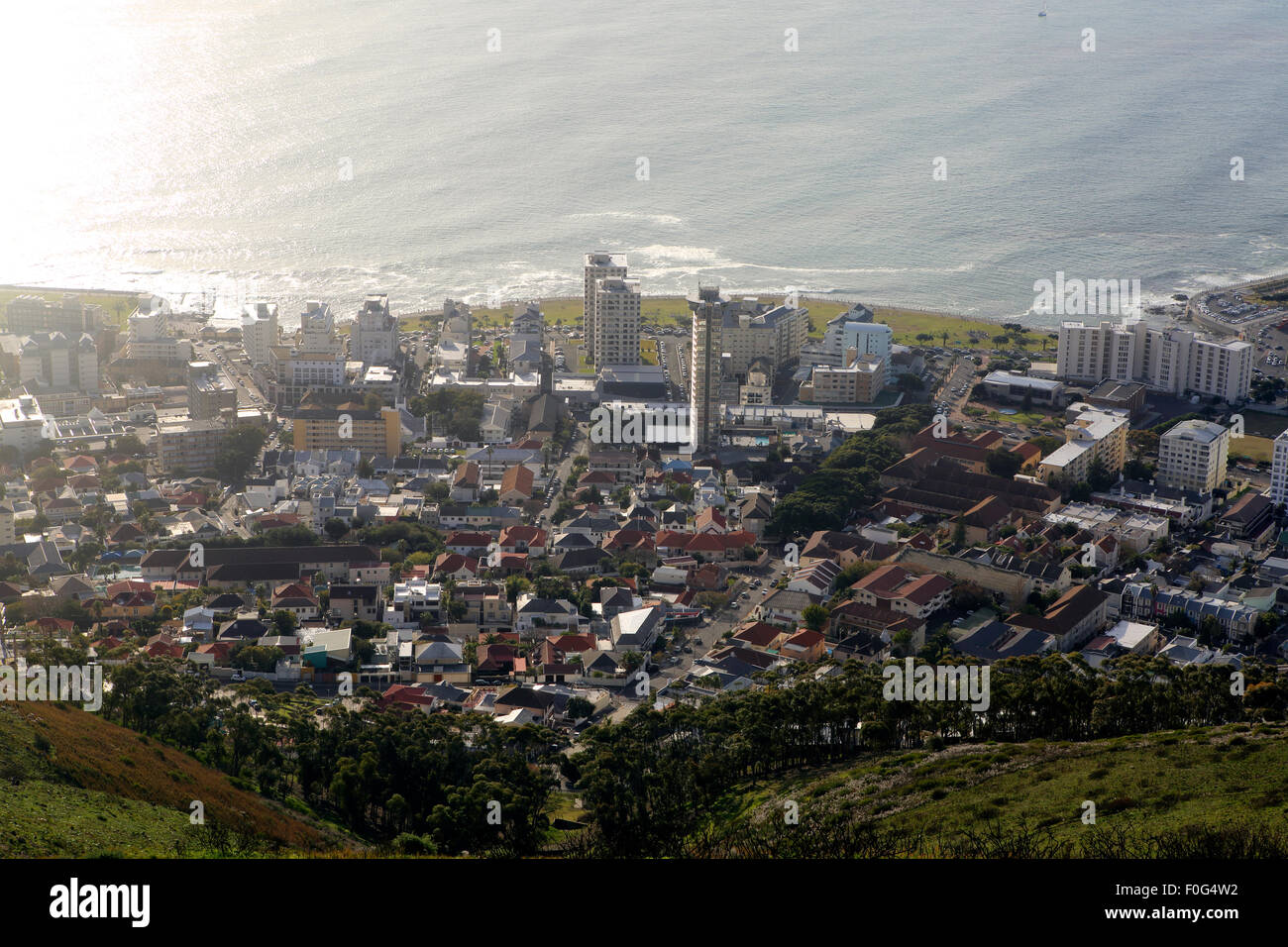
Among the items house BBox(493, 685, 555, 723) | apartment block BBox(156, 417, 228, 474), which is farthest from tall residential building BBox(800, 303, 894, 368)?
house BBox(493, 685, 555, 723)

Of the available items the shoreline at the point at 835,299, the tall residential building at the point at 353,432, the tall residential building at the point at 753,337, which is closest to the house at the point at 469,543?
the tall residential building at the point at 353,432

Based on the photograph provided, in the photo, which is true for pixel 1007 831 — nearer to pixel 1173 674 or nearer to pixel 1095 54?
pixel 1173 674

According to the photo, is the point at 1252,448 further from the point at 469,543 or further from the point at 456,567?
the point at 456,567

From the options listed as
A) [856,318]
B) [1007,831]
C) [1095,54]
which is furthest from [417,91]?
[1007,831]

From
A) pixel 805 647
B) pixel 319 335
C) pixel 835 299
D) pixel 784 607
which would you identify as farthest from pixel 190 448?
pixel 835 299

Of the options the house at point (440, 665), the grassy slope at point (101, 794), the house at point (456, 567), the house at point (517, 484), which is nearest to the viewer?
the grassy slope at point (101, 794)

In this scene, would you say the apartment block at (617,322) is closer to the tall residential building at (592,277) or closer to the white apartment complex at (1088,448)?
the tall residential building at (592,277)

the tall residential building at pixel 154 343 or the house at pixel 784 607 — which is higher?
the tall residential building at pixel 154 343

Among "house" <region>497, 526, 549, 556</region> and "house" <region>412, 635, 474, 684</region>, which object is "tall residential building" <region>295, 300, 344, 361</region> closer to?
"house" <region>497, 526, 549, 556</region>
